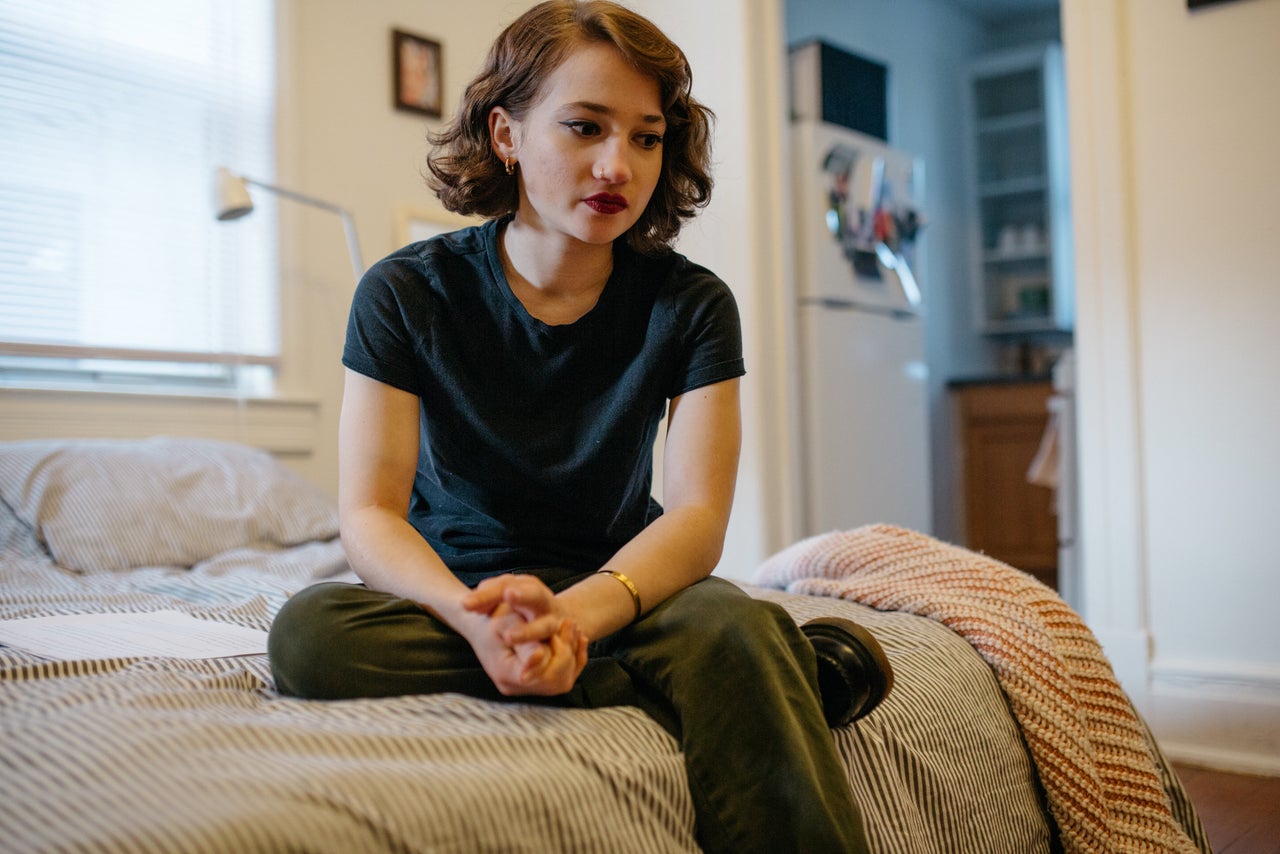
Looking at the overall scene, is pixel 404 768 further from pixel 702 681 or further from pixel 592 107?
pixel 592 107

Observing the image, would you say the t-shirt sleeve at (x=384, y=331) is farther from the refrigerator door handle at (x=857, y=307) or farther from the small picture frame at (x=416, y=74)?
the refrigerator door handle at (x=857, y=307)

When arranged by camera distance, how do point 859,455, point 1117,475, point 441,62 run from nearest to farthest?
point 1117,475, point 441,62, point 859,455

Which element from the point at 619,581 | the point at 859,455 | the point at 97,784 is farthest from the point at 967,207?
the point at 97,784

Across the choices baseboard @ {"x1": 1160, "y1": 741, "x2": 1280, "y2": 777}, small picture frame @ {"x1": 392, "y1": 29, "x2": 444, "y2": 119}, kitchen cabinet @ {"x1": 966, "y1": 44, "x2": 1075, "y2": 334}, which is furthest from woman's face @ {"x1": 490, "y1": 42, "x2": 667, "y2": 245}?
kitchen cabinet @ {"x1": 966, "y1": 44, "x2": 1075, "y2": 334}

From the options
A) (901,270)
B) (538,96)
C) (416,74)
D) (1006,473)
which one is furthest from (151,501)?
(1006,473)

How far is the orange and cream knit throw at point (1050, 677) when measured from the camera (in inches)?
47.3

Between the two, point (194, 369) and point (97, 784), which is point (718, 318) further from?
point (194, 369)

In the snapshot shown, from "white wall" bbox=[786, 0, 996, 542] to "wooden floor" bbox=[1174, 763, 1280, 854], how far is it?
266 cm

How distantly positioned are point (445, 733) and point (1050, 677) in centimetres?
78

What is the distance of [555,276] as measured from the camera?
120cm

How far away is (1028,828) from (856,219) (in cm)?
267

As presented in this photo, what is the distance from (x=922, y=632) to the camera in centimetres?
126

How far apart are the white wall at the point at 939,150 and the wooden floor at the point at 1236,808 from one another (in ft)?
8.73

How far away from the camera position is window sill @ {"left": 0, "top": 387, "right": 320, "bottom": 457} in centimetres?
231
